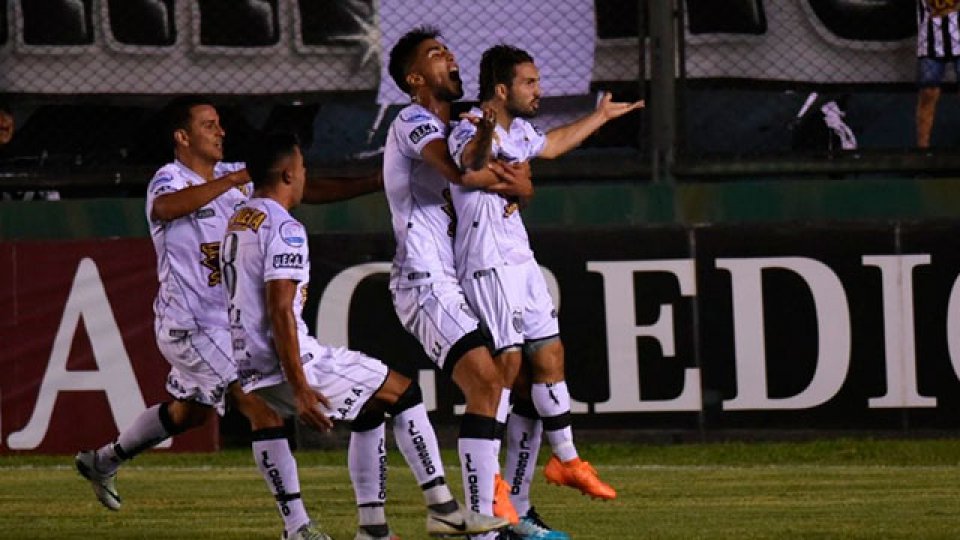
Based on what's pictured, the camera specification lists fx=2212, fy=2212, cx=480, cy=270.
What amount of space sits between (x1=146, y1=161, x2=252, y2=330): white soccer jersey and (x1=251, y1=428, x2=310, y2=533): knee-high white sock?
1547 mm

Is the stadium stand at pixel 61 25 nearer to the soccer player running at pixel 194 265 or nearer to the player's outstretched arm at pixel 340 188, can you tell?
the soccer player running at pixel 194 265

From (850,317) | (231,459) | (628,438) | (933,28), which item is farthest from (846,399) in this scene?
(231,459)

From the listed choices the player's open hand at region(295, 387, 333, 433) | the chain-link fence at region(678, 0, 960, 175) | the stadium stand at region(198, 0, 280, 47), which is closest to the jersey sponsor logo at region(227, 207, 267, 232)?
the player's open hand at region(295, 387, 333, 433)

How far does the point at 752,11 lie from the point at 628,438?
3134 millimetres

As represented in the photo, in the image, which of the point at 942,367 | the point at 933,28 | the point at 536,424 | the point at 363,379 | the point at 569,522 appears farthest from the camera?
the point at 933,28

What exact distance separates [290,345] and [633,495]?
3.75 m

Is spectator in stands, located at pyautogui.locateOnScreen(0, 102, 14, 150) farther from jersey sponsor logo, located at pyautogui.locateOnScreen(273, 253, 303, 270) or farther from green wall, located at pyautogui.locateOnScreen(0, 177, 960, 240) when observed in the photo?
jersey sponsor logo, located at pyautogui.locateOnScreen(273, 253, 303, 270)

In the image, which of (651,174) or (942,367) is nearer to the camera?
(942,367)

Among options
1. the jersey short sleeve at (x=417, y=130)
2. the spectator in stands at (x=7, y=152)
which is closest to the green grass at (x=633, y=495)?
the jersey short sleeve at (x=417, y=130)

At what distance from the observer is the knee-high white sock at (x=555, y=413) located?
379 inches

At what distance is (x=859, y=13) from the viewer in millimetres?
15273

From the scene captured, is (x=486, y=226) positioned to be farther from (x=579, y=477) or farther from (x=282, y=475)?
(x=282, y=475)

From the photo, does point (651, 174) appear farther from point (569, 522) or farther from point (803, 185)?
point (569, 522)

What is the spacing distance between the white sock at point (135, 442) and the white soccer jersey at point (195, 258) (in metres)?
0.59
